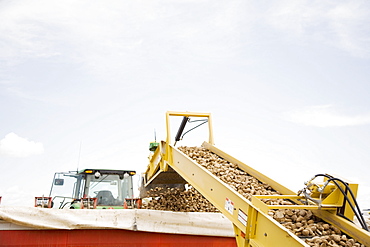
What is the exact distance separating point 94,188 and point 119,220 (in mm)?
1710

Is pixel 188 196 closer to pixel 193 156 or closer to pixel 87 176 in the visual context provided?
pixel 193 156

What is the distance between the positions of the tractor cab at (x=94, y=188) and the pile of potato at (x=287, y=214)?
2.28 m

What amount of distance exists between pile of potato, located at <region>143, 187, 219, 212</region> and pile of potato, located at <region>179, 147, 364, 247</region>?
132cm

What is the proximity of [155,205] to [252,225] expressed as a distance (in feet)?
11.6

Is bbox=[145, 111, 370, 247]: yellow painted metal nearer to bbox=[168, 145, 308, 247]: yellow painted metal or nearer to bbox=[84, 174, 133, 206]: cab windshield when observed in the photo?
bbox=[168, 145, 308, 247]: yellow painted metal

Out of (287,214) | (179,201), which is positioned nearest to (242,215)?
(287,214)

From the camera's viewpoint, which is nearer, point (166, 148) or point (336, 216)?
point (336, 216)

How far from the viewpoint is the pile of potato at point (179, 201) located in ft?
22.6

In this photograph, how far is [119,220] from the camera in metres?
6.00

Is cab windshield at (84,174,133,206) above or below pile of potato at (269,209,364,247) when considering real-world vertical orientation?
above

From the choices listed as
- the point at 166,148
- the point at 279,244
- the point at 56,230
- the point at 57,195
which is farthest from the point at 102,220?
the point at 279,244

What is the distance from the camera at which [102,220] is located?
19.5ft

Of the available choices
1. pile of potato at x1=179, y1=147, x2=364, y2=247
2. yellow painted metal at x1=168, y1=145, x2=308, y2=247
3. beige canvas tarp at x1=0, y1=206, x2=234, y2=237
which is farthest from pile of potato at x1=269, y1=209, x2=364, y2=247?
beige canvas tarp at x1=0, y1=206, x2=234, y2=237

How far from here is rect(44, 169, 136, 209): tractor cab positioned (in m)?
7.38
